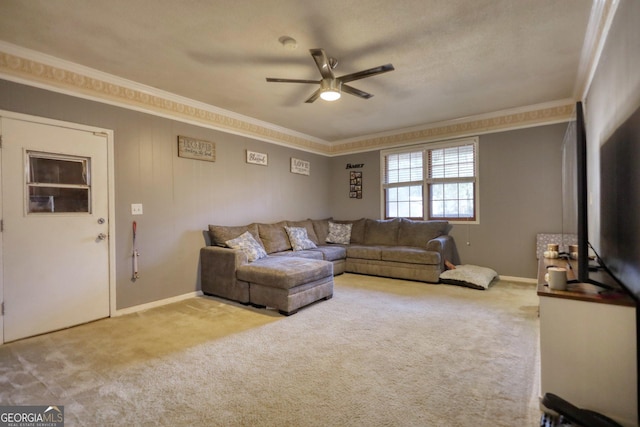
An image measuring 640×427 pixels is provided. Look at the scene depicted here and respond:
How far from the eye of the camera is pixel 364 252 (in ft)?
16.9

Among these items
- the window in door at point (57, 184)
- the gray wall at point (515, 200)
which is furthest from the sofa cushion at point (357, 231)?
the window in door at point (57, 184)

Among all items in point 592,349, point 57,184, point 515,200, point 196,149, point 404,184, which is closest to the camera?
point 592,349

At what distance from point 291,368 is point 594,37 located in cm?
367

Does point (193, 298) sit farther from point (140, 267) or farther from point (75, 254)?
point (75, 254)

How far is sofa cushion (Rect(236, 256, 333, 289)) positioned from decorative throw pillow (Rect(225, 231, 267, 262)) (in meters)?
0.19

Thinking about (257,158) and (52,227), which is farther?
(257,158)

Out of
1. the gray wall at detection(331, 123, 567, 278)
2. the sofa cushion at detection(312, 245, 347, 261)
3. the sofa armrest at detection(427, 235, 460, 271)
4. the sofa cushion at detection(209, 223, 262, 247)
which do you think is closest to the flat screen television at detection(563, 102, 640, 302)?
the sofa armrest at detection(427, 235, 460, 271)

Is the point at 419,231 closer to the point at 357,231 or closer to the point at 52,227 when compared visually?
the point at 357,231

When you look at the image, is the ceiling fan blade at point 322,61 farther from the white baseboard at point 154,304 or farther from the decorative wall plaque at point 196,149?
the white baseboard at point 154,304

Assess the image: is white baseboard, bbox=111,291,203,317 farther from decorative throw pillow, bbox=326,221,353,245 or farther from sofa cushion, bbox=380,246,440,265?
sofa cushion, bbox=380,246,440,265

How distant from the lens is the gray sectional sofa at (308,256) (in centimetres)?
336

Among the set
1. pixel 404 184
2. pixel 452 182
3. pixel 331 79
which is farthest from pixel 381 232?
pixel 331 79

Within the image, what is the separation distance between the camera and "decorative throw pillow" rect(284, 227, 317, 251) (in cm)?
498

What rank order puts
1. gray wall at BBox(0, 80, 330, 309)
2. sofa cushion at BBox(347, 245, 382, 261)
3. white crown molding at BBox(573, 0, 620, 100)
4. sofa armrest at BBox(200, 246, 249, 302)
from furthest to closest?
1. sofa cushion at BBox(347, 245, 382, 261)
2. sofa armrest at BBox(200, 246, 249, 302)
3. gray wall at BBox(0, 80, 330, 309)
4. white crown molding at BBox(573, 0, 620, 100)
